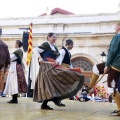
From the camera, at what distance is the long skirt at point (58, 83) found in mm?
4426

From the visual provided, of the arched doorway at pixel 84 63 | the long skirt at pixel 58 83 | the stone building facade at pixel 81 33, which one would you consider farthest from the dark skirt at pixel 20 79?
the arched doorway at pixel 84 63

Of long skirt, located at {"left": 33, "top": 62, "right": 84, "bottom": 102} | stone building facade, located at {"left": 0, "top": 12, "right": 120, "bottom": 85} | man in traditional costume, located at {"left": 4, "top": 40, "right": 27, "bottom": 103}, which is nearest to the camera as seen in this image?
long skirt, located at {"left": 33, "top": 62, "right": 84, "bottom": 102}

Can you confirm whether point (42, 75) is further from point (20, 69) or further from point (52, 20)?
point (52, 20)

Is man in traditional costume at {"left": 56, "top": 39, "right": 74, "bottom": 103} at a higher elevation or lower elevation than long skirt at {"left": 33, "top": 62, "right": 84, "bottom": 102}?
higher

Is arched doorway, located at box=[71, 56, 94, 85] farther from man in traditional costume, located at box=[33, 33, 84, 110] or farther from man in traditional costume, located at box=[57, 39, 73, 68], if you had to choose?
man in traditional costume, located at box=[33, 33, 84, 110]

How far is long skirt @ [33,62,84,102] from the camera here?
4.43 metres

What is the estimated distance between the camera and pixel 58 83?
4.49 metres

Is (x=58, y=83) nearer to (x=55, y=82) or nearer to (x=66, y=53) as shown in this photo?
(x=55, y=82)

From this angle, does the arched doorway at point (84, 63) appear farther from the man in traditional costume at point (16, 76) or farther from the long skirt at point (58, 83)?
the long skirt at point (58, 83)

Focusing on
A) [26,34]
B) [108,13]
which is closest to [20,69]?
[26,34]

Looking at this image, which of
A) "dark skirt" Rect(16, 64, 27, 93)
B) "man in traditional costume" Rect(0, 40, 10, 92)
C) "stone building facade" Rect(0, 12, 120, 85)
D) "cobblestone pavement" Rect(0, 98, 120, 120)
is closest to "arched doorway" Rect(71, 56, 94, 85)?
"stone building facade" Rect(0, 12, 120, 85)

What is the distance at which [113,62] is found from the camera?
3.87m

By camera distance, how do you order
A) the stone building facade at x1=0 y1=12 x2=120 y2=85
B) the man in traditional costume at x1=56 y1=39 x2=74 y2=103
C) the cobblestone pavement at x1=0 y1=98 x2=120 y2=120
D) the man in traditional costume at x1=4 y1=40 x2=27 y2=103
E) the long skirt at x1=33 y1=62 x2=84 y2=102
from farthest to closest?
the stone building facade at x1=0 y1=12 x2=120 y2=85 < the man in traditional costume at x1=4 y1=40 x2=27 y2=103 < the man in traditional costume at x1=56 y1=39 x2=74 y2=103 < the long skirt at x1=33 y1=62 x2=84 y2=102 < the cobblestone pavement at x1=0 y1=98 x2=120 y2=120

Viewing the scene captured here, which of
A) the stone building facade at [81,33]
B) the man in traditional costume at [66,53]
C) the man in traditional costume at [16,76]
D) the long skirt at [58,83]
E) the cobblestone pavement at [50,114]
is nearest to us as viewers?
the cobblestone pavement at [50,114]
